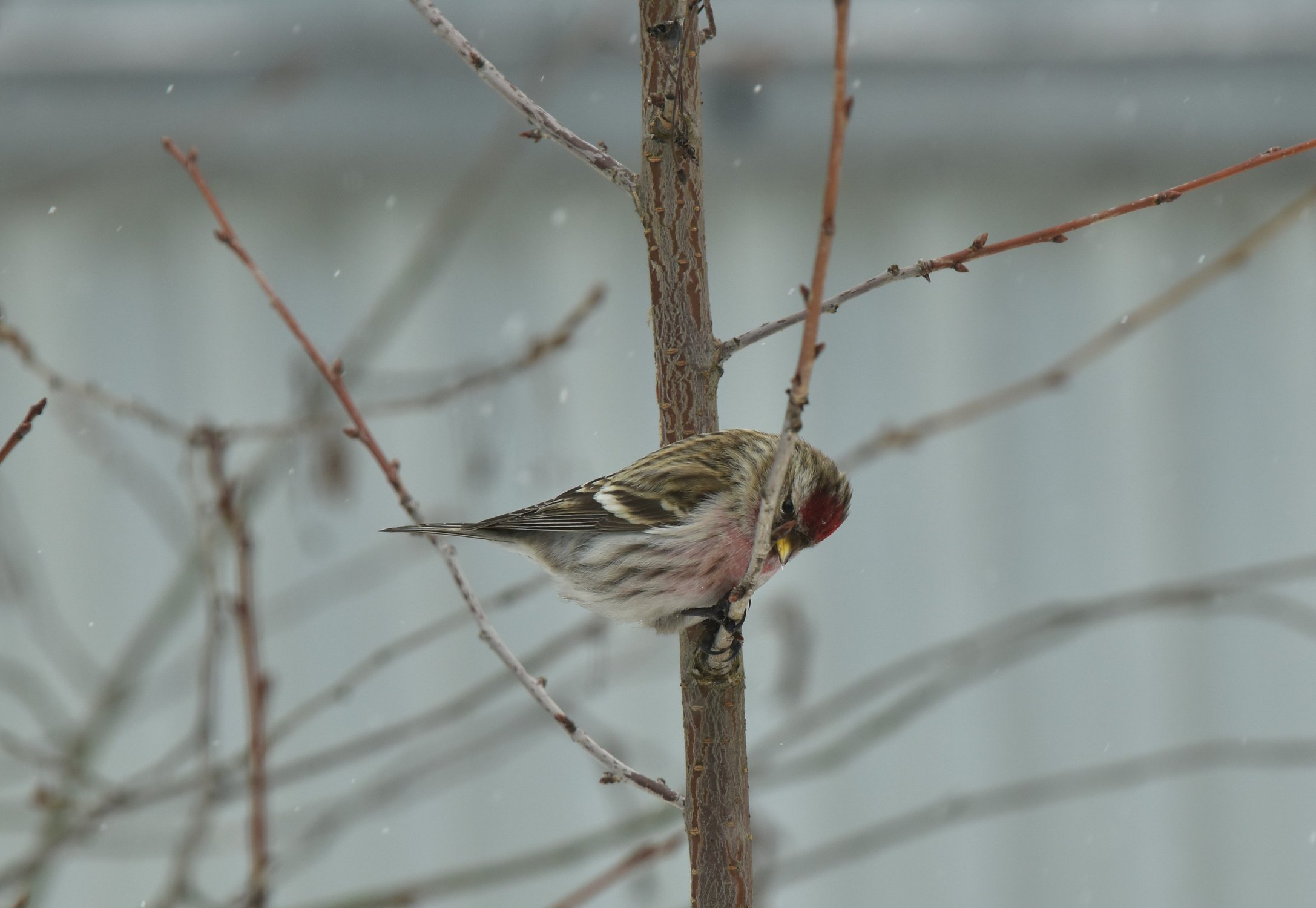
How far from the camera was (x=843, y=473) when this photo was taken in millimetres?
1930

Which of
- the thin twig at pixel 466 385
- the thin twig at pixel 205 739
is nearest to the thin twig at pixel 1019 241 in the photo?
the thin twig at pixel 466 385

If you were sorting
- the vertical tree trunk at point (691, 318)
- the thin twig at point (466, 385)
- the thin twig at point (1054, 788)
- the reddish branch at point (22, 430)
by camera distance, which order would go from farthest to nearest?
the thin twig at point (1054, 788), the thin twig at point (466, 385), the vertical tree trunk at point (691, 318), the reddish branch at point (22, 430)

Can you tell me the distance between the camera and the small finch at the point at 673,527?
5.64ft

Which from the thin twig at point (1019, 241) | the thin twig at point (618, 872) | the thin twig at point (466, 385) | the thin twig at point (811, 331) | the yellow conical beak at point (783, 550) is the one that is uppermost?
the thin twig at point (466, 385)

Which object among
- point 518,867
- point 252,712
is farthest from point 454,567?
point 518,867

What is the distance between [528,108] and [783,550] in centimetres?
72

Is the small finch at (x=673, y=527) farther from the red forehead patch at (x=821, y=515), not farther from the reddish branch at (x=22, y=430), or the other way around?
the reddish branch at (x=22, y=430)

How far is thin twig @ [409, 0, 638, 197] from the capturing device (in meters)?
1.27

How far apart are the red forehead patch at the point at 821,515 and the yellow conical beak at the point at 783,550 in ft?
0.18

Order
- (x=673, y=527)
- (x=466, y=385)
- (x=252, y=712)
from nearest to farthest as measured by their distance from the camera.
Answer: (x=252, y=712) < (x=673, y=527) < (x=466, y=385)

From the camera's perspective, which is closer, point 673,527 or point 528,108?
point 528,108

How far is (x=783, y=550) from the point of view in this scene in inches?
67.4

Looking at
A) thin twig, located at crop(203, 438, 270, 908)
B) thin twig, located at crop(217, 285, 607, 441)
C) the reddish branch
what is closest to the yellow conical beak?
thin twig, located at crop(217, 285, 607, 441)

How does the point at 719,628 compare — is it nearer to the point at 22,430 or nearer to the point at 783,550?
the point at 783,550
